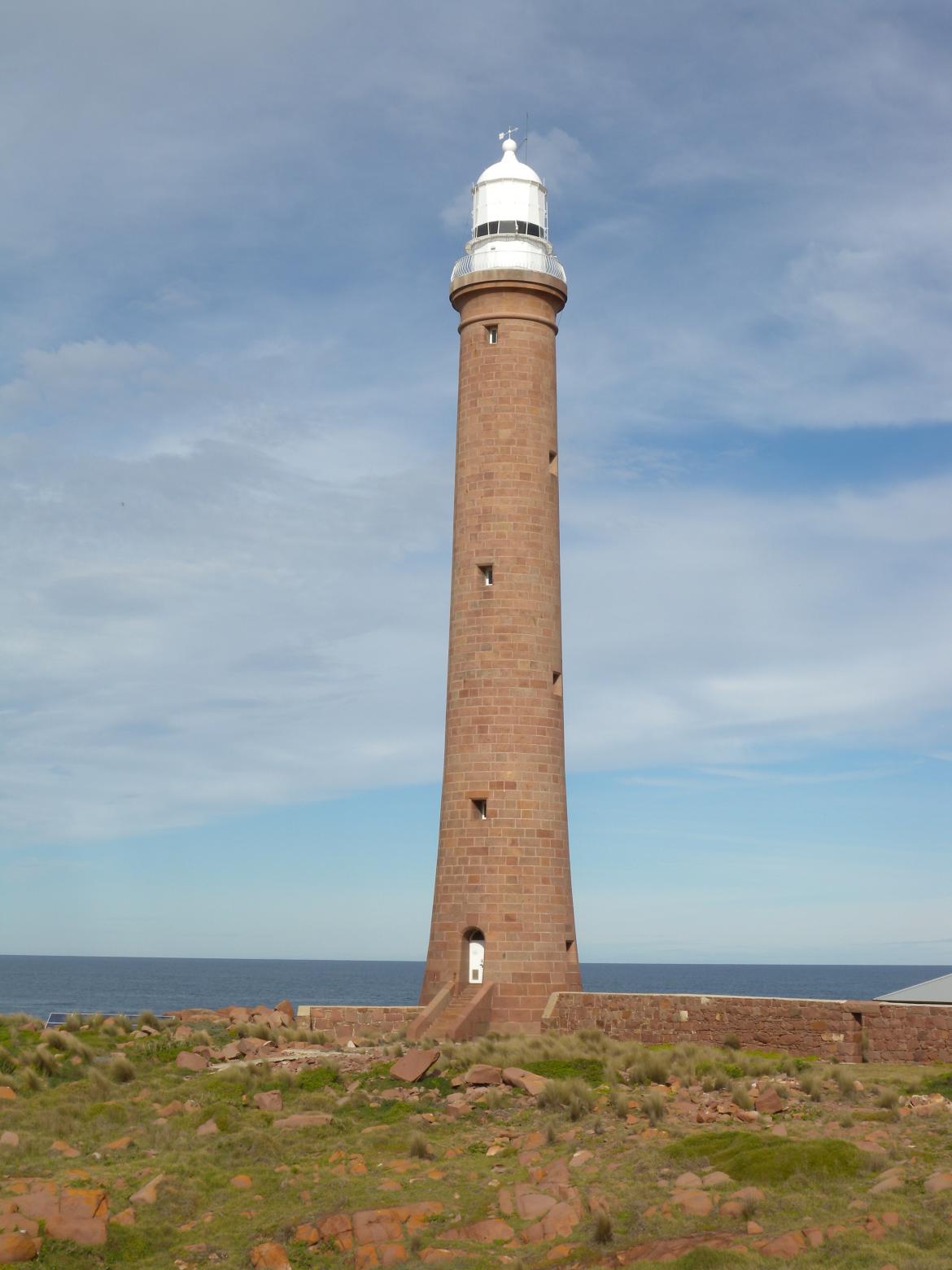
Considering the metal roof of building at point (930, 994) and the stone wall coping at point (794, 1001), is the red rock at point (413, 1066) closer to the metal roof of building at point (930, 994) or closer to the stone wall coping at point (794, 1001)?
the stone wall coping at point (794, 1001)

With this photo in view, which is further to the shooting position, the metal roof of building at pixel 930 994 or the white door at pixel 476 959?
the white door at pixel 476 959

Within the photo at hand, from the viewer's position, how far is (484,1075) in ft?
71.5

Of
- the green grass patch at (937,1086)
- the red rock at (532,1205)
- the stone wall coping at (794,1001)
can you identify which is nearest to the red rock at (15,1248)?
the red rock at (532,1205)

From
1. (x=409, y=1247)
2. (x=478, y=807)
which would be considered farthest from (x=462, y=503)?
(x=409, y=1247)

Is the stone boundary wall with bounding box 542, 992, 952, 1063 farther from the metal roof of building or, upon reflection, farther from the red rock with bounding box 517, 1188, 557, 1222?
the red rock with bounding box 517, 1188, 557, 1222

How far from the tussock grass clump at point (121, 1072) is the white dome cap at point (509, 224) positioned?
18.0m

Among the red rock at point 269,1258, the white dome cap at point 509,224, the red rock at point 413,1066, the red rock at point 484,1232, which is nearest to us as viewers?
the red rock at point 269,1258

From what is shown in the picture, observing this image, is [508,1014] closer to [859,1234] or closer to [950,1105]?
[950,1105]

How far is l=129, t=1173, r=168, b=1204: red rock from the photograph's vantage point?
16844mm

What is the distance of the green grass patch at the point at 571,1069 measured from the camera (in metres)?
21.9

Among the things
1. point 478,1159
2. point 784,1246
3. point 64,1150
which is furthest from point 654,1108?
point 64,1150

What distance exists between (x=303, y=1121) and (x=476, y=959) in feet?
28.5

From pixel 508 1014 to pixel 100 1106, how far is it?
9.05 m

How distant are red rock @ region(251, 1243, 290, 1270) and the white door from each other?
13.1 metres
